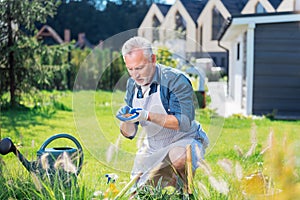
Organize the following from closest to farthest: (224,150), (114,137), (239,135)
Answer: (114,137)
(224,150)
(239,135)

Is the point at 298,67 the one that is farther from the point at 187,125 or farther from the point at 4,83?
the point at 187,125

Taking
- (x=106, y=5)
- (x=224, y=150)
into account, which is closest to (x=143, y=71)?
(x=224, y=150)

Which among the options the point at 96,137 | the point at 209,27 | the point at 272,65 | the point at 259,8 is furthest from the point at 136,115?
the point at 209,27

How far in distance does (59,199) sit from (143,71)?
2.84 feet

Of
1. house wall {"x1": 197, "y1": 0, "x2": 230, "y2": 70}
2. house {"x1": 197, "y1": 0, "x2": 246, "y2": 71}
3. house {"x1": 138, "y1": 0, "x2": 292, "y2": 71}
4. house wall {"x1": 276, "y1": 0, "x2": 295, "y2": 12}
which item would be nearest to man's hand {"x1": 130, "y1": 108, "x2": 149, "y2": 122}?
house wall {"x1": 276, "y1": 0, "x2": 295, "y2": 12}

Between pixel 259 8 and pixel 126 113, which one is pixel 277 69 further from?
pixel 259 8

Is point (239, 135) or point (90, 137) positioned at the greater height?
point (90, 137)

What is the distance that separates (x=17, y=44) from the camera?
9047mm

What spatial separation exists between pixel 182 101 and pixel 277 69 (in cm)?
760

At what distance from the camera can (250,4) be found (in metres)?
23.8

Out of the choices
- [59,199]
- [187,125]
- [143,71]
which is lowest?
[59,199]

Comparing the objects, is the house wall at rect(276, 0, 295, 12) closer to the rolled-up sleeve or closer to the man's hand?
the rolled-up sleeve

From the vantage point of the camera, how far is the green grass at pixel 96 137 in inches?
107

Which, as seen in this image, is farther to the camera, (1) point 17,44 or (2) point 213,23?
(2) point 213,23
